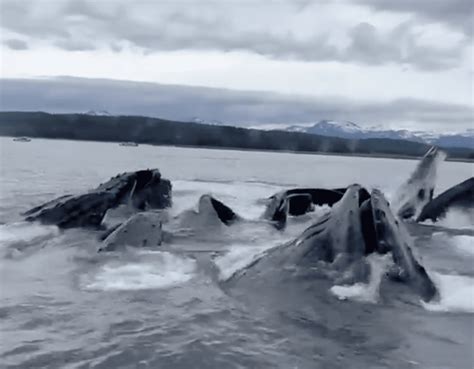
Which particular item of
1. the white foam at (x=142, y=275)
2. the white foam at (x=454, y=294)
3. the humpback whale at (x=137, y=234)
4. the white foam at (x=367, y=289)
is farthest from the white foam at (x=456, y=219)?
the white foam at (x=142, y=275)

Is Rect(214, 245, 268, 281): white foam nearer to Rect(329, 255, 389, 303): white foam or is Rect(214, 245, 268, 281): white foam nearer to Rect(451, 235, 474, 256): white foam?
Rect(329, 255, 389, 303): white foam

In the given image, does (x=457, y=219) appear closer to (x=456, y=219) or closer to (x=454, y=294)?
(x=456, y=219)

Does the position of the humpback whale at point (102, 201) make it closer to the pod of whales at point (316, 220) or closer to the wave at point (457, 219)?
the pod of whales at point (316, 220)

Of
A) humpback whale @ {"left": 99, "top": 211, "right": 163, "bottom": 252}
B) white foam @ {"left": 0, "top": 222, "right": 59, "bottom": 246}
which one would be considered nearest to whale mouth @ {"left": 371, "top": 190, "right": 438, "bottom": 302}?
humpback whale @ {"left": 99, "top": 211, "right": 163, "bottom": 252}

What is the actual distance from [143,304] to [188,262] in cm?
373

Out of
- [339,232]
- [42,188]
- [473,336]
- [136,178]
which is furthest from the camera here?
[42,188]

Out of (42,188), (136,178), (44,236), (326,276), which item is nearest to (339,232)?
(326,276)

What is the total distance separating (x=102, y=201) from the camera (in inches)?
818

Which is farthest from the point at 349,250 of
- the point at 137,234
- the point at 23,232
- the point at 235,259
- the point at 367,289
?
the point at 23,232

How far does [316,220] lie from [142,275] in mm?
4567

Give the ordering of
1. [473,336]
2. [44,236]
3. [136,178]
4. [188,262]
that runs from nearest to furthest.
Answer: [473,336] → [188,262] → [44,236] → [136,178]

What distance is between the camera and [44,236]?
56.1ft

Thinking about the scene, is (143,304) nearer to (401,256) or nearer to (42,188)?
(401,256)

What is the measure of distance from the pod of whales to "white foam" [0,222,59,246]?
A: 54 centimetres
